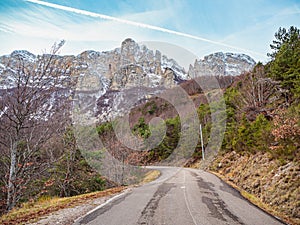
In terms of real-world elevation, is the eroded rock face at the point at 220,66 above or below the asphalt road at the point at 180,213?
above

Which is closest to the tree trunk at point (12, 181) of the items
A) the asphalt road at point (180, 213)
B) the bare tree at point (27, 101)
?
the bare tree at point (27, 101)

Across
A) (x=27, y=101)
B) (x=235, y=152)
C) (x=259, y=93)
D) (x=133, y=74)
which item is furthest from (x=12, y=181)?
(x=133, y=74)

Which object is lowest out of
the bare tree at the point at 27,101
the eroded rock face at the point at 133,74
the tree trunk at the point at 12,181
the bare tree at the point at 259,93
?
the tree trunk at the point at 12,181

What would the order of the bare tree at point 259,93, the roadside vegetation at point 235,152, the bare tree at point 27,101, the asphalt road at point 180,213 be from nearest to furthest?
the asphalt road at point 180,213 → the bare tree at point 27,101 → the roadside vegetation at point 235,152 → the bare tree at point 259,93

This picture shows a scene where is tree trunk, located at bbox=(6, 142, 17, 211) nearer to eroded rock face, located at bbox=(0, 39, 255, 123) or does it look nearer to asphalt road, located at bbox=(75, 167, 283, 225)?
asphalt road, located at bbox=(75, 167, 283, 225)

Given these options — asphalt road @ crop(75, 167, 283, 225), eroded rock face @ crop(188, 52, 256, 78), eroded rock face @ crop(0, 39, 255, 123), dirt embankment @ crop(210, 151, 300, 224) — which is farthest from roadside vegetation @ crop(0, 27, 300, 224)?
eroded rock face @ crop(188, 52, 256, 78)

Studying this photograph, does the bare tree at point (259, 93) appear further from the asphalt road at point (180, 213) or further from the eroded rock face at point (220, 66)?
the eroded rock face at point (220, 66)

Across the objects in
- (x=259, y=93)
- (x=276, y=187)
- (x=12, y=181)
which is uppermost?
(x=259, y=93)

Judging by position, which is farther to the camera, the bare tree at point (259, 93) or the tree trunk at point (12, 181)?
the bare tree at point (259, 93)

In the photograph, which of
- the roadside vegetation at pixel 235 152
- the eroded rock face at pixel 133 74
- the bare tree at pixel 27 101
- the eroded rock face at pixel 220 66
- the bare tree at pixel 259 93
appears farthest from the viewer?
the eroded rock face at pixel 220 66

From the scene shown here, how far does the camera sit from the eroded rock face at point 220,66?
7462cm

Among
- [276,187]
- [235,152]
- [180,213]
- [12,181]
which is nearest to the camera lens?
[180,213]

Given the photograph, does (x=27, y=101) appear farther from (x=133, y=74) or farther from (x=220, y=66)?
(x=220, y=66)

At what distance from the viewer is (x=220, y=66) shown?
281ft
